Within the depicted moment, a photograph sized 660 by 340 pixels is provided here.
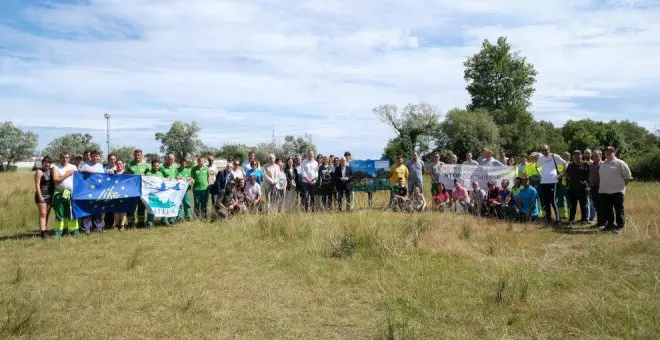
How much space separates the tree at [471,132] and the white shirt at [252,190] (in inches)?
1587

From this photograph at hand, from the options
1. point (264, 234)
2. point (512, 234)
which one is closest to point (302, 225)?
point (264, 234)

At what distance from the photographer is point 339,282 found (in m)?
7.30

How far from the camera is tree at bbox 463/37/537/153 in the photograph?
2225 inches

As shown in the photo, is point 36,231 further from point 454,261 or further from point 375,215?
point 454,261

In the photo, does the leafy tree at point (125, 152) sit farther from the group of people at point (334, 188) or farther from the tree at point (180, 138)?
the group of people at point (334, 188)

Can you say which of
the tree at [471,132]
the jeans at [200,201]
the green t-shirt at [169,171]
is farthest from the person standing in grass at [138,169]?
the tree at [471,132]

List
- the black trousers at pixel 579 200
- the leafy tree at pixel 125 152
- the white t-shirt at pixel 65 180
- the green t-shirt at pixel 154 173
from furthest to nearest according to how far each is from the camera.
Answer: the leafy tree at pixel 125 152, the green t-shirt at pixel 154 173, the black trousers at pixel 579 200, the white t-shirt at pixel 65 180

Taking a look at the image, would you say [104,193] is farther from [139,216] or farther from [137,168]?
[139,216]

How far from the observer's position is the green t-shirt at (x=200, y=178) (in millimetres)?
13508

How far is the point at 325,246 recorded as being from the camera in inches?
363

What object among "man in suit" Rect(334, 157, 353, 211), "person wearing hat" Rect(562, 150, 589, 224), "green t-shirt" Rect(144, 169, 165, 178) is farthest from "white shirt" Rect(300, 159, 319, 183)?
"person wearing hat" Rect(562, 150, 589, 224)

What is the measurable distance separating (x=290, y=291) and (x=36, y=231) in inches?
331

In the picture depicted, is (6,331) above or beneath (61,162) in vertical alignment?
beneath

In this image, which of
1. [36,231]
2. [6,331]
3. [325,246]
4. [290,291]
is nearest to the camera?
[6,331]
